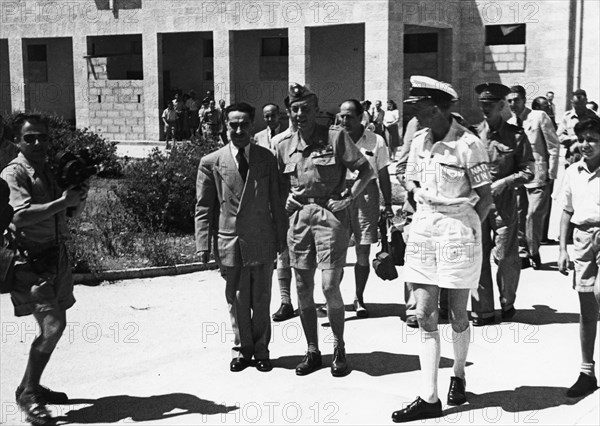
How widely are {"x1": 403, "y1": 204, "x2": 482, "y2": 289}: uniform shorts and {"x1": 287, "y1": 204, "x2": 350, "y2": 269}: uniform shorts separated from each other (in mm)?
892

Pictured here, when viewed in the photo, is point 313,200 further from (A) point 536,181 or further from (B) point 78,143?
(B) point 78,143

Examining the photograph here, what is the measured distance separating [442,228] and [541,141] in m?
4.94

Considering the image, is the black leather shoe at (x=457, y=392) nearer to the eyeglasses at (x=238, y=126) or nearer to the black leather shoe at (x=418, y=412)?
the black leather shoe at (x=418, y=412)

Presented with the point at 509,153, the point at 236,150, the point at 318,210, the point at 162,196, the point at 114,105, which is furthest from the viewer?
the point at 114,105

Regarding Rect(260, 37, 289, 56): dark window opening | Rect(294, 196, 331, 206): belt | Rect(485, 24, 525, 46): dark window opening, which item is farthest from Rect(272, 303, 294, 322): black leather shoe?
Rect(260, 37, 289, 56): dark window opening

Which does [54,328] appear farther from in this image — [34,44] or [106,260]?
[34,44]

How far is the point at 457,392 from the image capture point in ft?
19.9

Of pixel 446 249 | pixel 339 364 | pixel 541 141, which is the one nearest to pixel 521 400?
pixel 446 249

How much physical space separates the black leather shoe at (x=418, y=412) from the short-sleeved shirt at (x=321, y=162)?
1785mm

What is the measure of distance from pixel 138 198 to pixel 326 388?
263 inches

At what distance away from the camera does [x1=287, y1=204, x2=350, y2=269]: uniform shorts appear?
6.73m

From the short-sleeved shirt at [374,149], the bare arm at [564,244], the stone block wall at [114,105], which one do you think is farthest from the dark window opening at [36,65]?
the bare arm at [564,244]

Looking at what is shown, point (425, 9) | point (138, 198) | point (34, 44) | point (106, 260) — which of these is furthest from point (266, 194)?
point (34, 44)

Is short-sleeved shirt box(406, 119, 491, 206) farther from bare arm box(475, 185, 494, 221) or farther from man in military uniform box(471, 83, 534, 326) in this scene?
man in military uniform box(471, 83, 534, 326)
